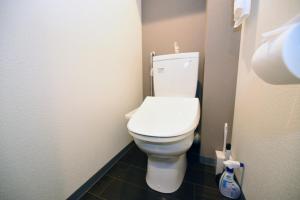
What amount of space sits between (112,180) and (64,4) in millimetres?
1006

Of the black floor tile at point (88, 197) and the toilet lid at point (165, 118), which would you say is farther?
the black floor tile at point (88, 197)

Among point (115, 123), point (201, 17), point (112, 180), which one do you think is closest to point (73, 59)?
point (115, 123)

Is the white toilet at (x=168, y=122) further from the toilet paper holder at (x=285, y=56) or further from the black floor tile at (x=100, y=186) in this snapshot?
the toilet paper holder at (x=285, y=56)

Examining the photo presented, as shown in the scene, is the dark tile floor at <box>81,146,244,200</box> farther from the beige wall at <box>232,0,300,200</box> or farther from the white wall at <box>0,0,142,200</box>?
the beige wall at <box>232,0,300,200</box>

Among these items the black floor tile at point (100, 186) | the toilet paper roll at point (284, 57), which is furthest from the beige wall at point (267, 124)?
the black floor tile at point (100, 186)

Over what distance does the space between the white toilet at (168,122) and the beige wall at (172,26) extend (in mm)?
264

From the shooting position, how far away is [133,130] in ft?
2.30

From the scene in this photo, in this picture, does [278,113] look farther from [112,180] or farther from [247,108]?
[112,180]

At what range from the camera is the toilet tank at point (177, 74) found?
3.26 feet

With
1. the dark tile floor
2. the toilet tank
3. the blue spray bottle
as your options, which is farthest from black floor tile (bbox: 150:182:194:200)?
the toilet tank

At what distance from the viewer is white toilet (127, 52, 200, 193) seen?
0.67m

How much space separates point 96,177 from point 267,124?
949mm

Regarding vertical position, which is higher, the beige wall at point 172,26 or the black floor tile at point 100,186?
the beige wall at point 172,26

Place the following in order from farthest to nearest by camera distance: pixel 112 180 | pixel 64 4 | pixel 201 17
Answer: pixel 201 17, pixel 112 180, pixel 64 4
